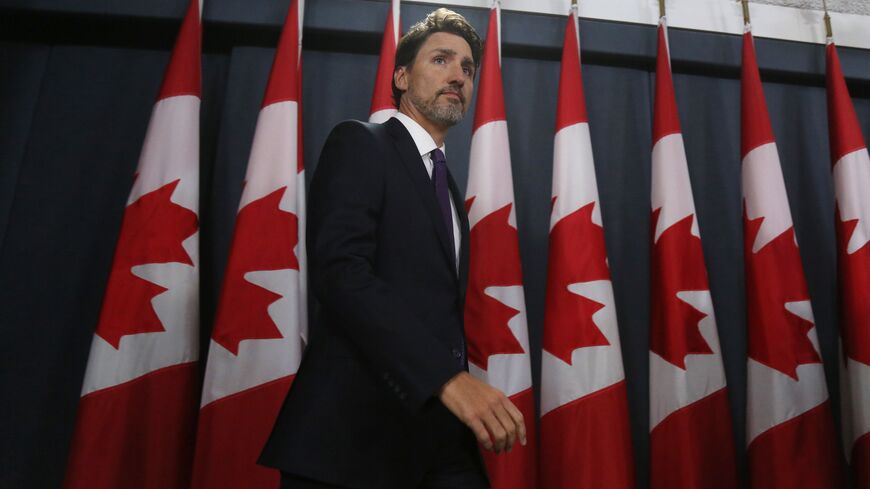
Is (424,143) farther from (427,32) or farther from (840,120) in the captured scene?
A: (840,120)

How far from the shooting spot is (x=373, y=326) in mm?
724

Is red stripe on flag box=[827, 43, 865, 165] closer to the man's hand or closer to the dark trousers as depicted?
the dark trousers

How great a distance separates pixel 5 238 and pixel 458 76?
1.70 meters

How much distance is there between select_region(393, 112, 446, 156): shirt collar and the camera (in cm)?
104

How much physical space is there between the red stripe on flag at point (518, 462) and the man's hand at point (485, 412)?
1.01m

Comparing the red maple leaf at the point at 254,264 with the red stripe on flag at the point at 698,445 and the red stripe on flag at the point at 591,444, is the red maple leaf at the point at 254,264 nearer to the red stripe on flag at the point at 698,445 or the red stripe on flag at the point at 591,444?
the red stripe on flag at the point at 591,444

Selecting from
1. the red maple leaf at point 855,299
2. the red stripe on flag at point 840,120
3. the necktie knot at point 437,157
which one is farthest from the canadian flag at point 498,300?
the red stripe on flag at point 840,120

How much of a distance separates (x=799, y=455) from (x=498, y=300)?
926mm

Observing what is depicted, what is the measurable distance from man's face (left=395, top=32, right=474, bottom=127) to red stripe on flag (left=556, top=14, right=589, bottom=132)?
76cm

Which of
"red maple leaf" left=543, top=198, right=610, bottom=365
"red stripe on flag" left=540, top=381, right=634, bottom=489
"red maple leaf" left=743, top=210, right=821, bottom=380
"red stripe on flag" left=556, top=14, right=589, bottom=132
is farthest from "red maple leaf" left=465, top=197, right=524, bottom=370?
"red maple leaf" left=743, top=210, right=821, bottom=380

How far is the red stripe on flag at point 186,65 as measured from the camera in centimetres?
186

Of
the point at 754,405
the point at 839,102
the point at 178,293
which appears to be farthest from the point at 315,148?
the point at 839,102

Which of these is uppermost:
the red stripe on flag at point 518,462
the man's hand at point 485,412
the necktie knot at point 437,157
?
the necktie knot at point 437,157

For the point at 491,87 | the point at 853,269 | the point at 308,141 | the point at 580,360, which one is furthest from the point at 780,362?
the point at 308,141
